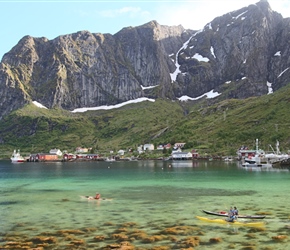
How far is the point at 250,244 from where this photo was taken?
37.7m

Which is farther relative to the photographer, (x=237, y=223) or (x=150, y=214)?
(x=150, y=214)

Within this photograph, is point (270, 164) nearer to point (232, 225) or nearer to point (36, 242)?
point (232, 225)

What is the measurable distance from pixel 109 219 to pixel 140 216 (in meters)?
4.39

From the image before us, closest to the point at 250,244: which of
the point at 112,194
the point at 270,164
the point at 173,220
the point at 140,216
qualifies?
the point at 173,220

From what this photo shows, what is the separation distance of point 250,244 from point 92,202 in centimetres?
3527

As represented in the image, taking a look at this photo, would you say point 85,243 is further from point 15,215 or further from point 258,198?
point 258,198

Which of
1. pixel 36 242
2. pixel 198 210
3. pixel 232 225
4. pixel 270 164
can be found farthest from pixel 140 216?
pixel 270 164

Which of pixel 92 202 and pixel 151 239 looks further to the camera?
pixel 92 202

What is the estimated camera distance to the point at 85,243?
3847 cm

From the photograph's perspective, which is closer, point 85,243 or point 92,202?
point 85,243

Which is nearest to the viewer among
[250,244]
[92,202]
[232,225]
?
[250,244]

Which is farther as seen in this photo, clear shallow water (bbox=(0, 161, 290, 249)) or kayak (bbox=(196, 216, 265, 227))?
kayak (bbox=(196, 216, 265, 227))

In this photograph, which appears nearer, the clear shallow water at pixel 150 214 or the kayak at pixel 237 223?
the clear shallow water at pixel 150 214

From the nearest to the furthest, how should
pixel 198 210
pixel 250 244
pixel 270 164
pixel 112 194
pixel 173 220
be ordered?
pixel 250 244 < pixel 173 220 < pixel 198 210 < pixel 112 194 < pixel 270 164
